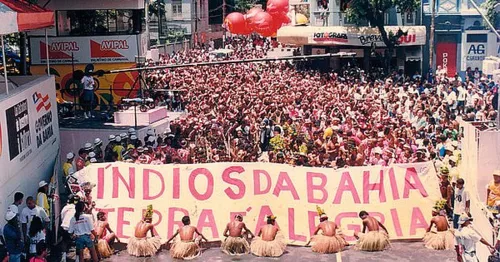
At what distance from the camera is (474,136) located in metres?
16.1

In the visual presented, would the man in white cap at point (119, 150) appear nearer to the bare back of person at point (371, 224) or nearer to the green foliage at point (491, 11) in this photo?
the bare back of person at point (371, 224)

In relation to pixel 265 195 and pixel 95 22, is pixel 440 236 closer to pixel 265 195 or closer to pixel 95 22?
pixel 265 195

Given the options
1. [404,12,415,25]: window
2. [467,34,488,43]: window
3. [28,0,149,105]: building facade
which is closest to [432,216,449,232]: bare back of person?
[28,0,149,105]: building facade

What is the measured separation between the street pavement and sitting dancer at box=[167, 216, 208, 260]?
0.15 metres

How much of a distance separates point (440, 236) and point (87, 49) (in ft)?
52.5

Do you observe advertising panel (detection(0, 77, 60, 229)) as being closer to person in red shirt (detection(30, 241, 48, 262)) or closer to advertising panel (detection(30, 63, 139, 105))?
person in red shirt (detection(30, 241, 48, 262))

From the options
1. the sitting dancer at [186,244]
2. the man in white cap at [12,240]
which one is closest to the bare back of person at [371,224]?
the sitting dancer at [186,244]

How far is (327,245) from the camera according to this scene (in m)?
15.2

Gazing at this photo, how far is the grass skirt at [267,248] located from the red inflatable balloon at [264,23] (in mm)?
25821

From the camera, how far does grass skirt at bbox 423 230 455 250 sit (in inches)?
597

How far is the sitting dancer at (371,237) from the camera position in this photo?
50.0 ft

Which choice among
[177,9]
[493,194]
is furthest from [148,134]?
[177,9]

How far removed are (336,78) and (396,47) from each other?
38.4 feet

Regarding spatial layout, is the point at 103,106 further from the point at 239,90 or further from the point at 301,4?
the point at 301,4
